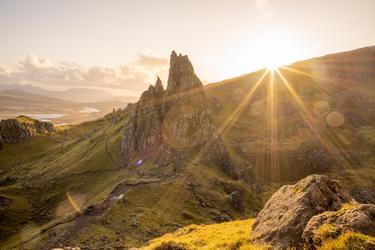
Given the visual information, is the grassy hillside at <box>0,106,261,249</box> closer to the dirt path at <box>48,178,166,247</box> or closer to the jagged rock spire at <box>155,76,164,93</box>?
the dirt path at <box>48,178,166,247</box>

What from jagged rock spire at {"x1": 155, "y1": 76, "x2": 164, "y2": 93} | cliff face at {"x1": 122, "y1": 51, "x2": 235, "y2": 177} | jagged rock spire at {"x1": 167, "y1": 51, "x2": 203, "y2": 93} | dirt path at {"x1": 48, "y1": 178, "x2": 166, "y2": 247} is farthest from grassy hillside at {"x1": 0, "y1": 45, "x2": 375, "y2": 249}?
jagged rock spire at {"x1": 167, "y1": 51, "x2": 203, "y2": 93}

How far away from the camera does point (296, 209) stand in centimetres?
2286

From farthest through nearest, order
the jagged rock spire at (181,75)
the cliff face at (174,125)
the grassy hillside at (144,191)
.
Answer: the jagged rock spire at (181,75), the cliff face at (174,125), the grassy hillside at (144,191)

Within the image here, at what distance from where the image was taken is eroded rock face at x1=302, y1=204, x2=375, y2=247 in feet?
54.0

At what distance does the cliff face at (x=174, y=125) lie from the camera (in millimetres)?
125562

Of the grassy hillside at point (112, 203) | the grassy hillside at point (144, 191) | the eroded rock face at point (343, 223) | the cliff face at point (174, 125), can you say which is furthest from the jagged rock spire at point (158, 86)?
the eroded rock face at point (343, 223)

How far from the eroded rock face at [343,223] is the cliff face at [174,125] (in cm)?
10063

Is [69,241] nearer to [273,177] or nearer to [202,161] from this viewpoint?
[202,161]

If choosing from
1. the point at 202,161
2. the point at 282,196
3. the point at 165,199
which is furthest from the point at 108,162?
the point at 282,196

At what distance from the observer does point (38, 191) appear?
128 m

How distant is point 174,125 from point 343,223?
4532 inches

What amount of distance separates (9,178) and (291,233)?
173 m

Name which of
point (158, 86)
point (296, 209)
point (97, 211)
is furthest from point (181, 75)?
point (296, 209)

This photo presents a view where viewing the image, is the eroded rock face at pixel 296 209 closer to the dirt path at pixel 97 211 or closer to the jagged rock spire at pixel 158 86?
the dirt path at pixel 97 211
